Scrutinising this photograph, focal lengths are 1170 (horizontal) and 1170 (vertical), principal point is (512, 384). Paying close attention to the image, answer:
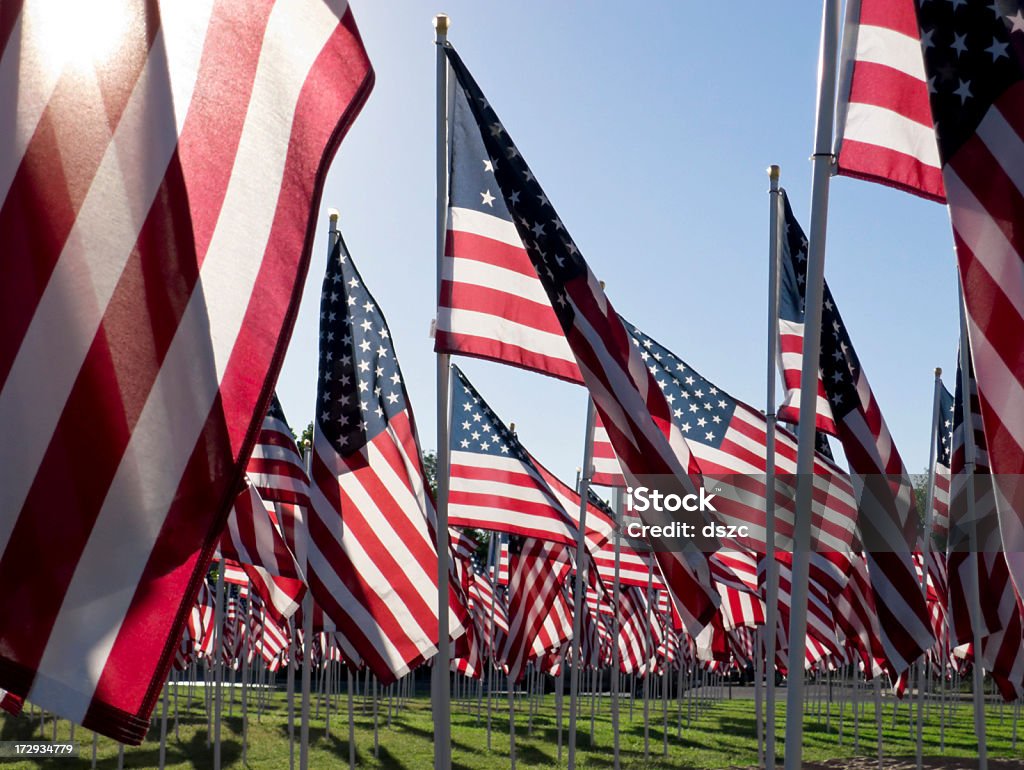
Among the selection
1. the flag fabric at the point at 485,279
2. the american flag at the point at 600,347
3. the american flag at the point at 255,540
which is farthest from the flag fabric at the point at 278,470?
the american flag at the point at 600,347

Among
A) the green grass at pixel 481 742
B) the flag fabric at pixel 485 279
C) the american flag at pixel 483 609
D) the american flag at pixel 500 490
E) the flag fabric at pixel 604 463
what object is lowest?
the green grass at pixel 481 742

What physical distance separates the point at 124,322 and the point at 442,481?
557 cm

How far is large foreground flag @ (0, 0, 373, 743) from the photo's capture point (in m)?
3.17

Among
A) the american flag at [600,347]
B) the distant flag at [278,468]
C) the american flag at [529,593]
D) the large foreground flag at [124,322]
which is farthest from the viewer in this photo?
the american flag at [529,593]

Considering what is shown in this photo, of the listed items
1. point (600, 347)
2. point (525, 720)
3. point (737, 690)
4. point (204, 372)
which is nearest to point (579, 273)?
point (600, 347)

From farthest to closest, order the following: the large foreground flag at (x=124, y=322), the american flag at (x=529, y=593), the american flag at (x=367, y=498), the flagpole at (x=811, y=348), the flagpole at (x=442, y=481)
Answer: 1. the american flag at (x=529, y=593)
2. the american flag at (x=367, y=498)
3. the flagpole at (x=442, y=481)
4. the flagpole at (x=811, y=348)
5. the large foreground flag at (x=124, y=322)

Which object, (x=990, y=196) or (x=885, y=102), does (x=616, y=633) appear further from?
(x=990, y=196)

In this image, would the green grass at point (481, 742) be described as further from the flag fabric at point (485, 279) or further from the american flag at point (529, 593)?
the flag fabric at point (485, 279)

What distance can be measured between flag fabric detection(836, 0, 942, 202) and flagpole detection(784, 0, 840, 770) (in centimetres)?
9

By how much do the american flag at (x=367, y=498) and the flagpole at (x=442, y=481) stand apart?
1.26 metres

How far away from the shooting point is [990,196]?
5.32 m

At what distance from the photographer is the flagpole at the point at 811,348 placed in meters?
6.26

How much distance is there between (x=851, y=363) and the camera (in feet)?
34.5

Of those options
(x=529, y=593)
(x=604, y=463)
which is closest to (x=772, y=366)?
(x=604, y=463)
